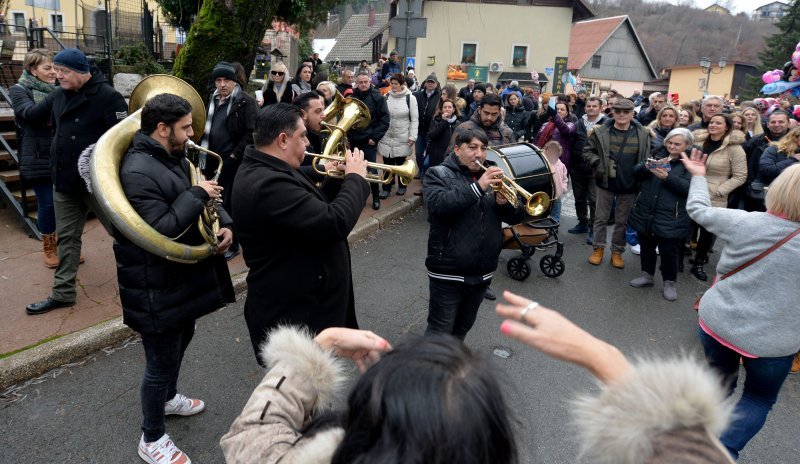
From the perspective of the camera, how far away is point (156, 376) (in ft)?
8.36

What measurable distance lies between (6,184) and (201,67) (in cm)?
260

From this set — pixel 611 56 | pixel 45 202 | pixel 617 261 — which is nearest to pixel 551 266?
pixel 617 261

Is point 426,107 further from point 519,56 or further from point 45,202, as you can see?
point 519,56

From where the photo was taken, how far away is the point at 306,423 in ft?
4.01

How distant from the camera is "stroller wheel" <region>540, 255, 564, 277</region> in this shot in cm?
551

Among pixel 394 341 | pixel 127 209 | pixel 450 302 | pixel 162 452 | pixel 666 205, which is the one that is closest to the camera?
pixel 127 209

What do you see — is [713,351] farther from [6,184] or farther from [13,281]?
[6,184]

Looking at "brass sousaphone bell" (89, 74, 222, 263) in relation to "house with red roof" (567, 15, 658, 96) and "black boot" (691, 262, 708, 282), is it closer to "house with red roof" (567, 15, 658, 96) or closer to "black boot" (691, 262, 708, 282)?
"black boot" (691, 262, 708, 282)

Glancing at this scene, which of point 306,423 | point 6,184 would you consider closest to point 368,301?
point 306,423

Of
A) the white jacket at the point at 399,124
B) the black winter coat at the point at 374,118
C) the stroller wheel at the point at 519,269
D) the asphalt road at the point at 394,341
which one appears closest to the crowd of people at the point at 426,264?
the asphalt road at the point at 394,341

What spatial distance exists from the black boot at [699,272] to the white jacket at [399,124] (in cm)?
408

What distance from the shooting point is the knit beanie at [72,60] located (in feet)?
11.8

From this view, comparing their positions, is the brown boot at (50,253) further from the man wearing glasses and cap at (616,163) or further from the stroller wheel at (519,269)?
the man wearing glasses and cap at (616,163)

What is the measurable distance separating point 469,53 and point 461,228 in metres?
28.8
